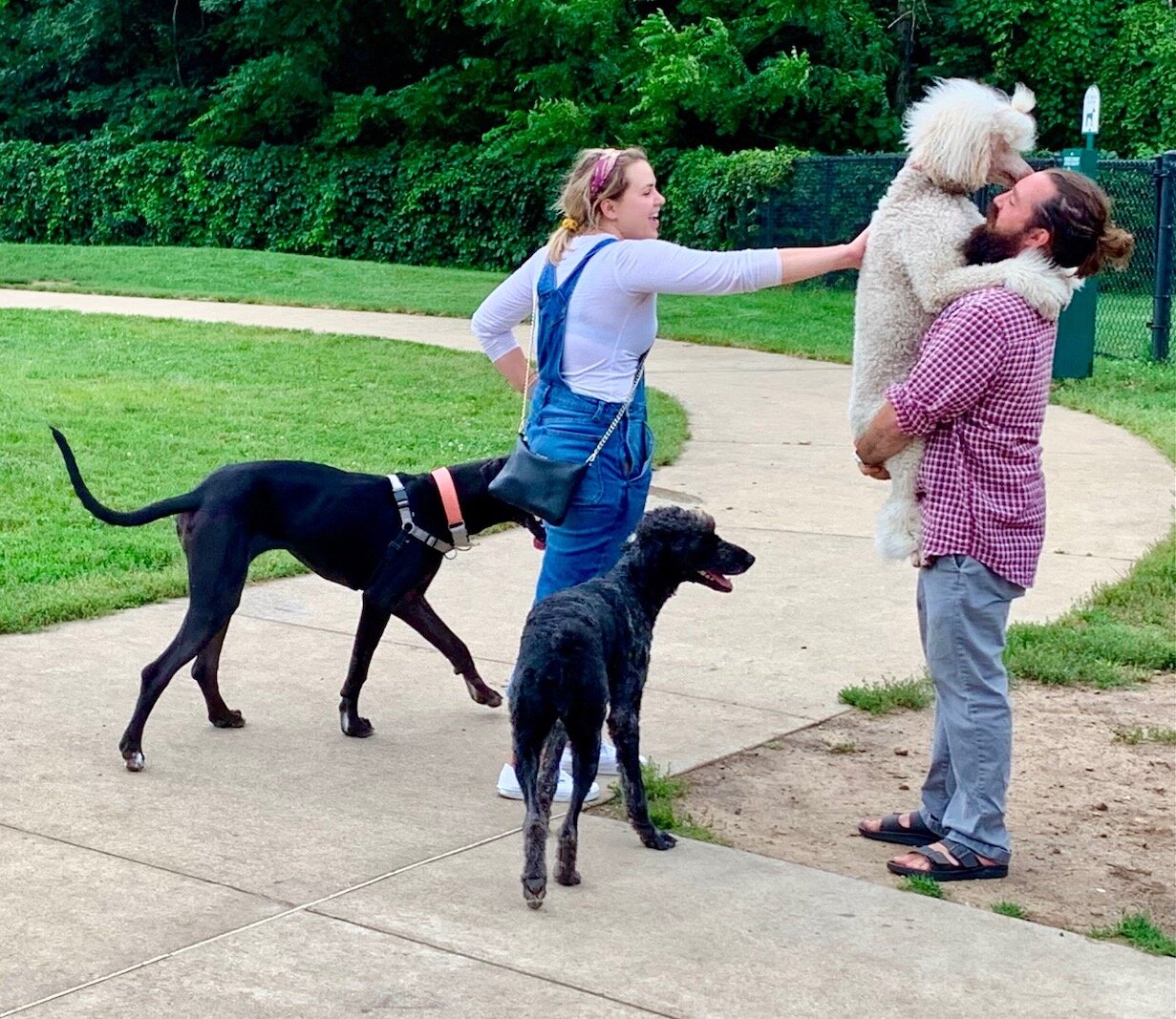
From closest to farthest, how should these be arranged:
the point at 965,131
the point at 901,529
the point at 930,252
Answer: the point at 965,131
the point at 930,252
the point at 901,529

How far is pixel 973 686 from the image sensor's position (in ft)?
13.8

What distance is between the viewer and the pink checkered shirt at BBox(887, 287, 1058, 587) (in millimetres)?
3971

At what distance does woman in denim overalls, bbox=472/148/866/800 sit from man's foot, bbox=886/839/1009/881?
39.7 inches

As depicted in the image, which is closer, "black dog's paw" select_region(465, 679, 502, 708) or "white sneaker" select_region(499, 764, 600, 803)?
"white sneaker" select_region(499, 764, 600, 803)

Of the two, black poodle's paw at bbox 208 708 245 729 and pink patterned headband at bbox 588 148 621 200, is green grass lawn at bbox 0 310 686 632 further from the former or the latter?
pink patterned headband at bbox 588 148 621 200

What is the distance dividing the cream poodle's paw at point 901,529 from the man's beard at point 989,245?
0.64 metres

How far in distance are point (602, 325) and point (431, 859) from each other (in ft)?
5.05

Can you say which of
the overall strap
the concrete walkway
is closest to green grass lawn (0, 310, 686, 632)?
the concrete walkway

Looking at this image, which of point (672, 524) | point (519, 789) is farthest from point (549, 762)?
point (672, 524)

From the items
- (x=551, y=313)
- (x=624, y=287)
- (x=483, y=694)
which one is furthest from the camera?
(x=483, y=694)

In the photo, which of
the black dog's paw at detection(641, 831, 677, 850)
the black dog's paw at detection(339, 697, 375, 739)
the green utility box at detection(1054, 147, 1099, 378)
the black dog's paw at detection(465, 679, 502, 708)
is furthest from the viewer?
the green utility box at detection(1054, 147, 1099, 378)

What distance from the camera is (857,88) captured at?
2734 centimetres

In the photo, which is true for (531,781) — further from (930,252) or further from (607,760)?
(930,252)

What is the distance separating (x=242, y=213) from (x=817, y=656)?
26.5 m
